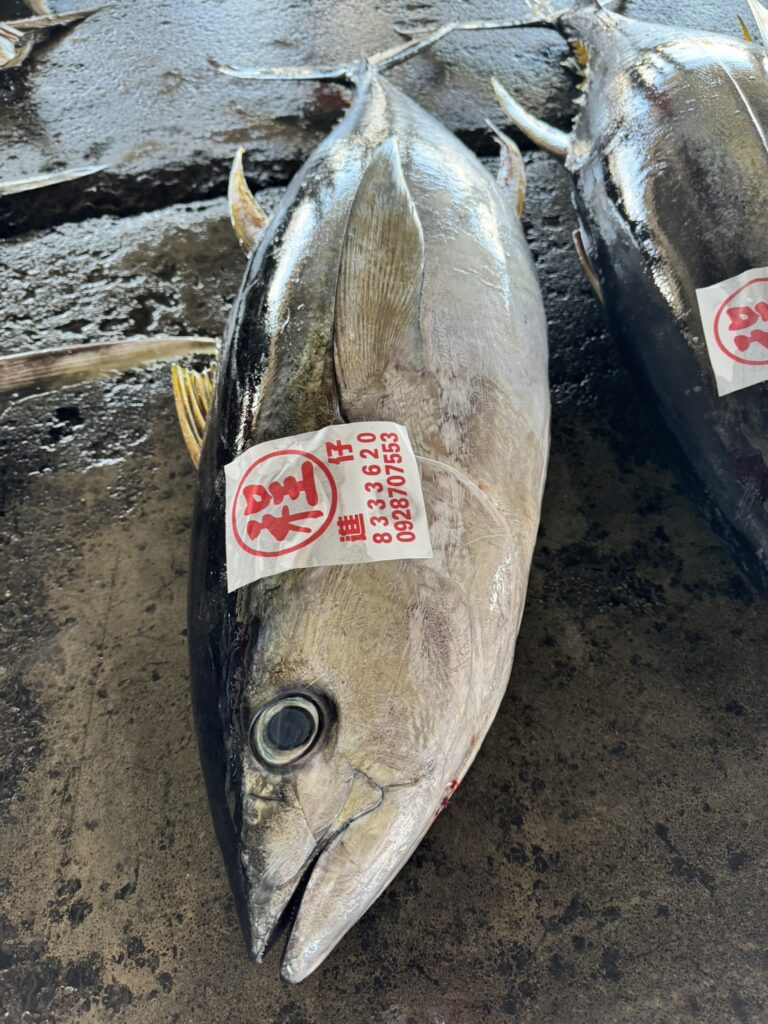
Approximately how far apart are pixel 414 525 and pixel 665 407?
3.14ft

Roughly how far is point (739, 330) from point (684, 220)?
41 centimetres

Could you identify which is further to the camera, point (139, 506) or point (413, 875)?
point (139, 506)

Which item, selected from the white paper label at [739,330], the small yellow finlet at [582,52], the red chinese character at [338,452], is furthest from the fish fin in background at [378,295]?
the small yellow finlet at [582,52]

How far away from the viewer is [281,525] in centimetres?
132

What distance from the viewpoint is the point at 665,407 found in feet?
6.12

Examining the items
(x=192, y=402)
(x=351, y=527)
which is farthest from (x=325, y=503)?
(x=192, y=402)

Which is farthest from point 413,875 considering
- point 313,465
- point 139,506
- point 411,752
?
point 139,506

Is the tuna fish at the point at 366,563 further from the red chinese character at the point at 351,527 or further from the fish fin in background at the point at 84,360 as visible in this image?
the fish fin in background at the point at 84,360

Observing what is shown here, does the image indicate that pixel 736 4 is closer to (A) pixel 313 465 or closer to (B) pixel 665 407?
(B) pixel 665 407

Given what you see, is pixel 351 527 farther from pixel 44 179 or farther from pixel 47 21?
pixel 47 21

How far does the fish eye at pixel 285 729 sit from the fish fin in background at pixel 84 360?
1.57 meters

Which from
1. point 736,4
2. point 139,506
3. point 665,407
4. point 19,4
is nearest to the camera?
point 665,407

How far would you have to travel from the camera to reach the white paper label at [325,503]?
1293 millimetres

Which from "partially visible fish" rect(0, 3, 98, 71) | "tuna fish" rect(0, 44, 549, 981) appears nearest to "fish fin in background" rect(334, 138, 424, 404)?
"tuna fish" rect(0, 44, 549, 981)
